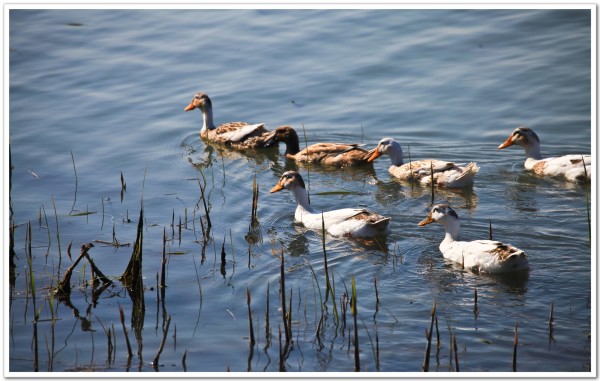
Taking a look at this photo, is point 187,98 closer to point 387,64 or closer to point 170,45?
point 170,45

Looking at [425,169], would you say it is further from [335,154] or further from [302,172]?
[302,172]

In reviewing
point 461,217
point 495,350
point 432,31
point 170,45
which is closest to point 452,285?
point 495,350

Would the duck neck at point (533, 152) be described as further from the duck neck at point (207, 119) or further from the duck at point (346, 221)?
the duck neck at point (207, 119)

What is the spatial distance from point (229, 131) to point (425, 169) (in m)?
3.64

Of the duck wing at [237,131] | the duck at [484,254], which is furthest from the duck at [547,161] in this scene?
the duck wing at [237,131]

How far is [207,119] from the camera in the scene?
14.3 m

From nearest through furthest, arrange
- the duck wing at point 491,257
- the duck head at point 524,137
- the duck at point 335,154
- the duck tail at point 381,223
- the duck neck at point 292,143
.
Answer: the duck wing at point 491,257 < the duck tail at point 381,223 < the duck head at point 524,137 < the duck at point 335,154 < the duck neck at point 292,143

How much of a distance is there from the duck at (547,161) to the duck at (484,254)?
231 centimetres

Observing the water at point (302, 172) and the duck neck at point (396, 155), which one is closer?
the water at point (302, 172)

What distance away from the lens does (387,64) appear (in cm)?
1581

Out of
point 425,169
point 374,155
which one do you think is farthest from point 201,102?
point 425,169

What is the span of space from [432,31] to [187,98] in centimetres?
529

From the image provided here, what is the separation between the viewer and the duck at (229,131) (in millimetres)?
13508

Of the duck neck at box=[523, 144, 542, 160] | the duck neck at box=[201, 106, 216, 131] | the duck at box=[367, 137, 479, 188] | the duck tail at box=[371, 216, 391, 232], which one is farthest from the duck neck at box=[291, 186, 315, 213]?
the duck neck at box=[201, 106, 216, 131]
